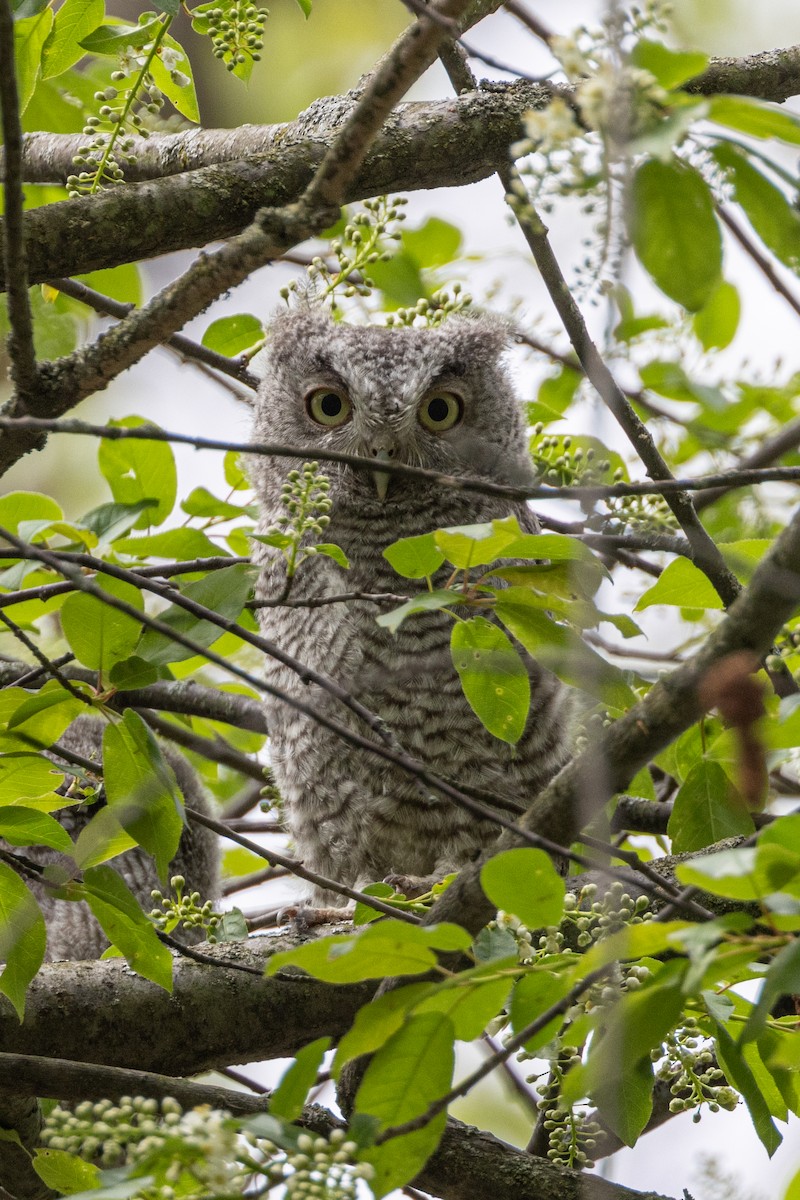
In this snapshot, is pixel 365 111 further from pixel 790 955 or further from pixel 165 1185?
pixel 165 1185

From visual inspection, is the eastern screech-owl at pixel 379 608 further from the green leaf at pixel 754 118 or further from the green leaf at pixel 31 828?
the green leaf at pixel 754 118

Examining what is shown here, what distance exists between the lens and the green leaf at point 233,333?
316 cm

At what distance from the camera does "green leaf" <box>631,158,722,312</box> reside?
4.01ft

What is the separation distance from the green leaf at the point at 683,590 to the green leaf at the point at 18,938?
1.15m

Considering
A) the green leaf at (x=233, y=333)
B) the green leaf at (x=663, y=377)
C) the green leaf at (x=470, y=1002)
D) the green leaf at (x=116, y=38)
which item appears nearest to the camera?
the green leaf at (x=470, y=1002)

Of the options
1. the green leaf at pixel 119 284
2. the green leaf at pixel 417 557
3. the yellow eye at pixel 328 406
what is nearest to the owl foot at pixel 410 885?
the green leaf at pixel 417 557

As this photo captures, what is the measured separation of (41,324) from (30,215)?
113 cm

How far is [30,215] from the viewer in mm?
Result: 2328

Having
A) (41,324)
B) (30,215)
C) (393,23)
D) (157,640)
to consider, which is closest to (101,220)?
(30,215)

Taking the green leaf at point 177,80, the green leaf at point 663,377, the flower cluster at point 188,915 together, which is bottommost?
the flower cluster at point 188,915

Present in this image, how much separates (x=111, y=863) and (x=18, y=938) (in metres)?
1.63

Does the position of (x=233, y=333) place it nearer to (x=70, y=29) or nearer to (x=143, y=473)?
(x=143, y=473)

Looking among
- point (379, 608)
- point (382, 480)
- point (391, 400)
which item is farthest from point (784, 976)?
point (391, 400)

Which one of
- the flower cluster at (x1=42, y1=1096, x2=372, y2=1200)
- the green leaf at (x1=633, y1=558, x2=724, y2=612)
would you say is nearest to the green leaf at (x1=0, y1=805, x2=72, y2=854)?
the flower cluster at (x1=42, y1=1096, x2=372, y2=1200)
